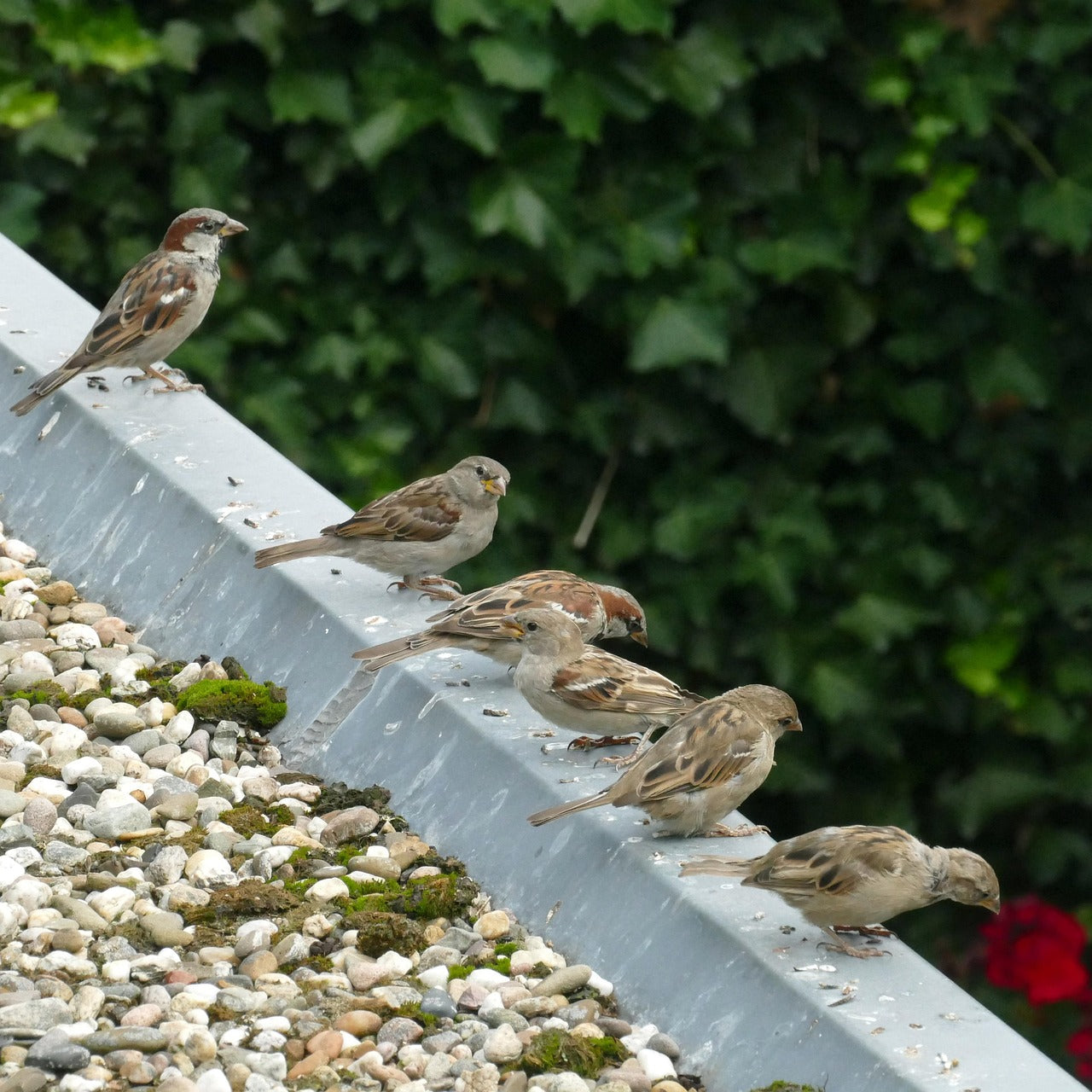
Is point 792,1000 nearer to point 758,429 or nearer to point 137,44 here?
point 758,429

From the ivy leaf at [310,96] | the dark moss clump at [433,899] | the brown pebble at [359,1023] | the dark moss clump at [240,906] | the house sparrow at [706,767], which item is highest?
the ivy leaf at [310,96]

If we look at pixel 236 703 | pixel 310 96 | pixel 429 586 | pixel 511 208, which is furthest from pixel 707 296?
pixel 236 703

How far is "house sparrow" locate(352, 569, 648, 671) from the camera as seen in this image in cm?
319

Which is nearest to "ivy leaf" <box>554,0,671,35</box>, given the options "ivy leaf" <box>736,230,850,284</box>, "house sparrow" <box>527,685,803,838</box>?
"ivy leaf" <box>736,230,850,284</box>

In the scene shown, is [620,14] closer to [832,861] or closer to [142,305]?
[142,305]

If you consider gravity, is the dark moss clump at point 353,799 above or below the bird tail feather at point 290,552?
below

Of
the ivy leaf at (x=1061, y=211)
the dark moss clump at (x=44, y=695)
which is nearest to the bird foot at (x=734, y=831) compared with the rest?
the dark moss clump at (x=44, y=695)

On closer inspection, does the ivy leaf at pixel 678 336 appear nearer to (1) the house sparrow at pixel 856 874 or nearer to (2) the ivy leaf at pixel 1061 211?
(2) the ivy leaf at pixel 1061 211

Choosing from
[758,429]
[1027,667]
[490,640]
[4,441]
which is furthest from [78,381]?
[1027,667]

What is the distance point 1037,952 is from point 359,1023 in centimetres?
380

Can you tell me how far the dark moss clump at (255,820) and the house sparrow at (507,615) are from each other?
32 centimetres

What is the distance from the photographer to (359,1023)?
241 centimetres

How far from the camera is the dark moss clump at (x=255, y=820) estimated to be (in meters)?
2.94

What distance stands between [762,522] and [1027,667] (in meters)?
1.11
